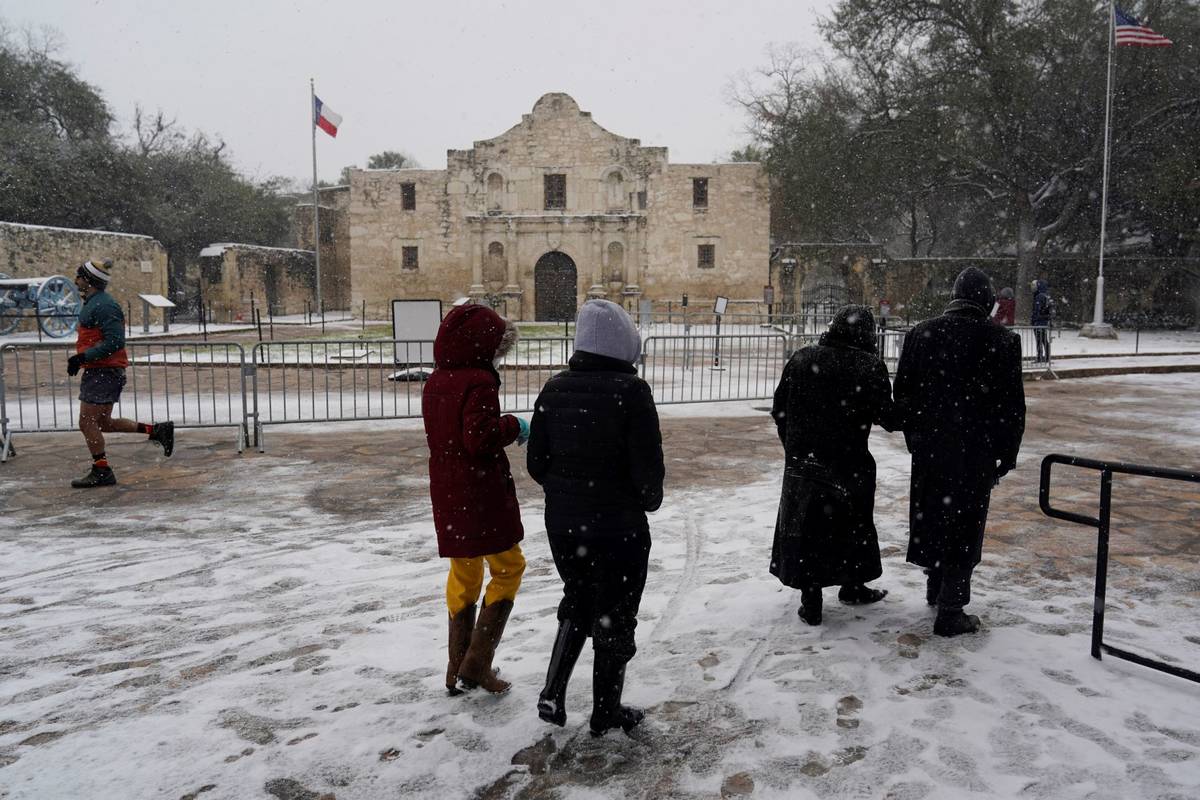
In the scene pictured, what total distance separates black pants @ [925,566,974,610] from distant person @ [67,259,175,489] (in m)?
5.97

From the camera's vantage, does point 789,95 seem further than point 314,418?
Yes

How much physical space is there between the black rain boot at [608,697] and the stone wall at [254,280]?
32.9 metres

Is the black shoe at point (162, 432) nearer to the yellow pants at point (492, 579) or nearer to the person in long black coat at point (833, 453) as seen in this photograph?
the yellow pants at point (492, 579)

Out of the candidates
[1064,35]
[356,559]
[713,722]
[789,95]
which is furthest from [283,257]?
[713,722]

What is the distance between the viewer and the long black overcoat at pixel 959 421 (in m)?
3.85

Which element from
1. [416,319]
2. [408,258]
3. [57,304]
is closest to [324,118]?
[408,258]

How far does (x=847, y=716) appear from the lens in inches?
129

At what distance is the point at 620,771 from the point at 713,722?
1.60ft

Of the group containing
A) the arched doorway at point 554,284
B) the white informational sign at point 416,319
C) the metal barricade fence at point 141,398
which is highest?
the arched doorway at point 554,284

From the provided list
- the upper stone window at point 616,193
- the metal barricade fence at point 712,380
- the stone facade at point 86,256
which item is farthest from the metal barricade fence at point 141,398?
the upper stone window at point 616,193

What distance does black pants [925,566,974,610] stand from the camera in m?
3.97

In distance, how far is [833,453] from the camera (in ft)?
13.1

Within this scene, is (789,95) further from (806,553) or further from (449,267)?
(806,553)

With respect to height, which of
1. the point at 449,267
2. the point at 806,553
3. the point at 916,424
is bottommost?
the point at 806,553
